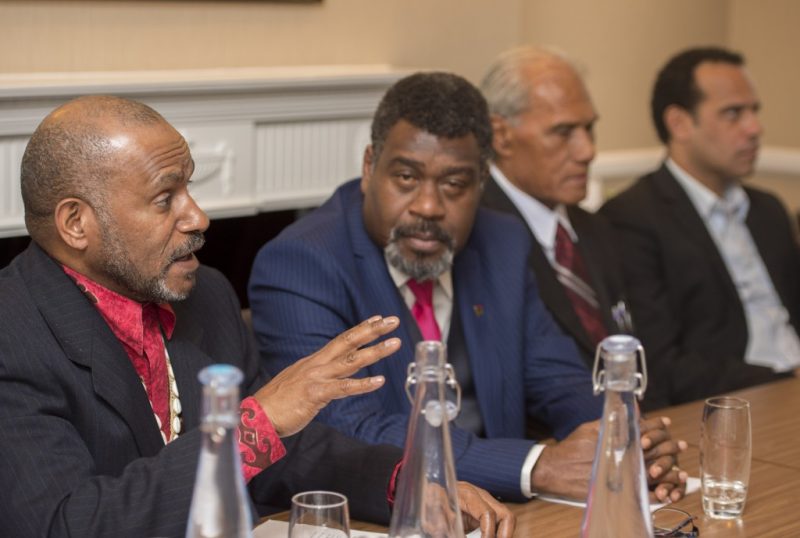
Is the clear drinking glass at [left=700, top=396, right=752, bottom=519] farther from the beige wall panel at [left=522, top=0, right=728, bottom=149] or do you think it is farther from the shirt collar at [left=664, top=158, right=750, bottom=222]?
the beige wall panel at [left=522, top=0, right=728, bottom=149]

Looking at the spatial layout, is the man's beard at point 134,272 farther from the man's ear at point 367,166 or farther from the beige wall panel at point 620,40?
the beige wall panel at point 620,40

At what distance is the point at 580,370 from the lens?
9.66 ft

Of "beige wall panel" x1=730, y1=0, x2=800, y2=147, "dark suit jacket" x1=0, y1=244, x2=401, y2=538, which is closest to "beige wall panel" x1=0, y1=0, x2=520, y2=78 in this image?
"dark suit jacket" x1=0, y1=244, x2=401, y2=538

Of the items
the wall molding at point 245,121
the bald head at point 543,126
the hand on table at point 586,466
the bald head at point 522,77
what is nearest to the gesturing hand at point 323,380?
the hand on table at point 586,466

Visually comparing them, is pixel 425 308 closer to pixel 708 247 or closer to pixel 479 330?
pixel 479 330

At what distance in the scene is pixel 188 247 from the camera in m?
2.15

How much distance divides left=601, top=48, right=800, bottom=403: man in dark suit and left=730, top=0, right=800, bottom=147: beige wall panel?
76.5 inches

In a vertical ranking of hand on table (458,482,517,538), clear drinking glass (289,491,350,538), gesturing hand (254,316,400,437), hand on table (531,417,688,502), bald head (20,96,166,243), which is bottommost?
hand on table (531,417,688,502)

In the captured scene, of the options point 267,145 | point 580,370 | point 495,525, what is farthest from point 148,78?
point 495,525

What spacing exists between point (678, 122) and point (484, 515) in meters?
2.85

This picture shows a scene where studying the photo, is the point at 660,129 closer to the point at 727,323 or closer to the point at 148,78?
the point at 727,323

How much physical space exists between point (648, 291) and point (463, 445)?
5.71 feet

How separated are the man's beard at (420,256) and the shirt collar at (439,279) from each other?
0.07 ft

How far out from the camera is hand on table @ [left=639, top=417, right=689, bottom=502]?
7.04 feet
